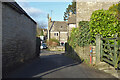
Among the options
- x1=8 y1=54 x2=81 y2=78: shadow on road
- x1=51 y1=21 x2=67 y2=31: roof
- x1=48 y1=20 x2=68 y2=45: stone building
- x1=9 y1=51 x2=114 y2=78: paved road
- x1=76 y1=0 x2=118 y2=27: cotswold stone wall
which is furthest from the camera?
x1=51 y1=21 x2=67 y2=31: roof

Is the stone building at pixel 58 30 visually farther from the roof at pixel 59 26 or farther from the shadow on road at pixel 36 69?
the shadow on road at pixel 36 69

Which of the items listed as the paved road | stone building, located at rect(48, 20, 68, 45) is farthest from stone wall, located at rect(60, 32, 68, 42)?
the paved road

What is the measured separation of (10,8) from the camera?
8.48 m

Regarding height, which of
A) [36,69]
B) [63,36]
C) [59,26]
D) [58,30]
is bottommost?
[36,69]

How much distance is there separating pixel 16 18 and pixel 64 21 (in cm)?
5008

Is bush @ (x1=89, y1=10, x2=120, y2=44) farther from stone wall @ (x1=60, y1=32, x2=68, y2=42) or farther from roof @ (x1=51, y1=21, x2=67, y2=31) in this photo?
stone wall @ (x1=60, y1=32, x2=68, y2=42)

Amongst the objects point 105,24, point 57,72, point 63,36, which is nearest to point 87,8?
point 105,24

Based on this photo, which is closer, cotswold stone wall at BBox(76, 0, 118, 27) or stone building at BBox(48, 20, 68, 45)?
cotswold stone wall at BBox(76, 0, 118, 27)

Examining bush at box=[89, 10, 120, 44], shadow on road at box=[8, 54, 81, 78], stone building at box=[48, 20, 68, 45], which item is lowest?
shadow on road at box=[8, 54, 81, 78]

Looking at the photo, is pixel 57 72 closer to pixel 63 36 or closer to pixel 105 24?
pixel 105 24

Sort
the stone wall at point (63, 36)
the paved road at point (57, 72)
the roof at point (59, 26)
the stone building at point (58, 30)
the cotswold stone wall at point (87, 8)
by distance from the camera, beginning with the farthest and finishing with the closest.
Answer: the stone wall at point (63, 36)
the roof at point (59, 26)
the stone building at point (58, 30)
the cotswold stone wall at point (87, 8)
the paved road at point (57, 72)

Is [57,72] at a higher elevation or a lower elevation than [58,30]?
A: lower

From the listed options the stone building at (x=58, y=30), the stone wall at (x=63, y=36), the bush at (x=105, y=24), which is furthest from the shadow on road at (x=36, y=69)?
the stone wall at (x=63, y=36)

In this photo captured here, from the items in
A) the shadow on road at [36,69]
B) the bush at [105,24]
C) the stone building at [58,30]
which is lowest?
the shadow on road at [36,69]
